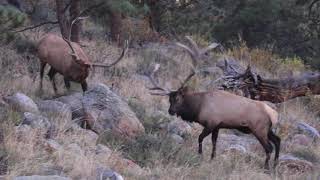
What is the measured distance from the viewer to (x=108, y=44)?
53.1 feet

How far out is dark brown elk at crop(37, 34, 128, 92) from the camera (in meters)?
10.5

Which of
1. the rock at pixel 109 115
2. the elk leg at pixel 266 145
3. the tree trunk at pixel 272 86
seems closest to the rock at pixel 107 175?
the rock at pixel 109 115

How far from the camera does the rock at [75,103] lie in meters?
9.69

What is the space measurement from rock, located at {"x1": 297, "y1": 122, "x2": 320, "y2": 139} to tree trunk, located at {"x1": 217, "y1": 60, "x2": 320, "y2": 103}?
32.4 inches

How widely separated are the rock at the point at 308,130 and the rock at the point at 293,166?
237 cm

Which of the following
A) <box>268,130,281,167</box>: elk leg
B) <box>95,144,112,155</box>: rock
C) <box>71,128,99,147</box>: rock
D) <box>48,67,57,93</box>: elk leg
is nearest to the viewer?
<box>95,144,112,155</box>: rock

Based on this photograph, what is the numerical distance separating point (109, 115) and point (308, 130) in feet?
15.0

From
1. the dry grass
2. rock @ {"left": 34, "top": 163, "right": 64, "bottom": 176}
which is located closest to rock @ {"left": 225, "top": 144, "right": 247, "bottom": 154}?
the dry grass

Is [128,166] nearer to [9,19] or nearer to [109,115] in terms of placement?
[109,115]

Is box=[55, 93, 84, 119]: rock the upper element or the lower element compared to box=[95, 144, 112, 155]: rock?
upper

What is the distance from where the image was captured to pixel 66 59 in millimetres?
Answer: 10727

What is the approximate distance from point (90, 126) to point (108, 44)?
273 inches

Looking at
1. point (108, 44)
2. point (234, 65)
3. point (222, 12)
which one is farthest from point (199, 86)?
point (222, 12)

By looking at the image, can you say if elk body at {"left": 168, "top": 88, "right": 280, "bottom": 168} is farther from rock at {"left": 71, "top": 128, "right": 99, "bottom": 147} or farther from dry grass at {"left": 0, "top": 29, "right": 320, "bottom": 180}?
rock at {"left": 71, "top": 128, "right": 99, "bottom": 147}
